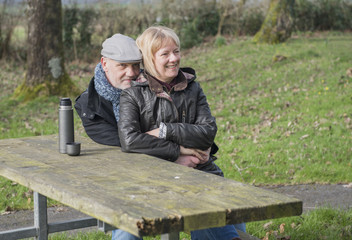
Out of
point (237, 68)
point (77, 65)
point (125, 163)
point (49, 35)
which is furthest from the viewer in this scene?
point (77, 65)

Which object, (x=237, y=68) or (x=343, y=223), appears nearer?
(x=343, y=223)

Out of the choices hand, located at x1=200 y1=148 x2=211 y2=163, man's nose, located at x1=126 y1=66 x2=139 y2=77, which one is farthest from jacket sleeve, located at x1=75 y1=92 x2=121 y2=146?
hand, located at x1=200 y1=148 x2=211 y2=163

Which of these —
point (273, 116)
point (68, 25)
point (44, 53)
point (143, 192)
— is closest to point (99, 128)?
point (143, 192)

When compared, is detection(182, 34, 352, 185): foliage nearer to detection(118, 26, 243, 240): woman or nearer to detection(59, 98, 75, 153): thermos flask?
detection(118, 26, 243, 240): woman

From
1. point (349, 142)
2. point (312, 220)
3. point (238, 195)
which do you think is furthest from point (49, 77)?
point (238, 195)

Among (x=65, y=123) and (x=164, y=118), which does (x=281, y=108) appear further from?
(x=65, y=123)

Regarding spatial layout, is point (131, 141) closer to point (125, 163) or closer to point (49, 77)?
point (125, 163)

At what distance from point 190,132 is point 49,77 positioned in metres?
8.09

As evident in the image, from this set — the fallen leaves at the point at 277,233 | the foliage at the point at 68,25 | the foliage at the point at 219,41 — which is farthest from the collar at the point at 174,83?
the foliage at the point at 68,25

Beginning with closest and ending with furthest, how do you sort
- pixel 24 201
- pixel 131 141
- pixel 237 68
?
pixel 131 141 → pixel 24 201 → pixel 237 68

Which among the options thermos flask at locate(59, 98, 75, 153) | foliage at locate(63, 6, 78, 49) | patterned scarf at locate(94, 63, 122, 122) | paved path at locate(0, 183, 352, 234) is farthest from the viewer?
foliage at locate(63, 6, 78, 49)

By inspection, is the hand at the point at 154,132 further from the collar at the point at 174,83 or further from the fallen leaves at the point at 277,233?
the fallen leaves at the point at 277,233

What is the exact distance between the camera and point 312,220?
15.3 feet

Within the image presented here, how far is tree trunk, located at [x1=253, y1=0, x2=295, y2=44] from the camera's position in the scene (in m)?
16.2
